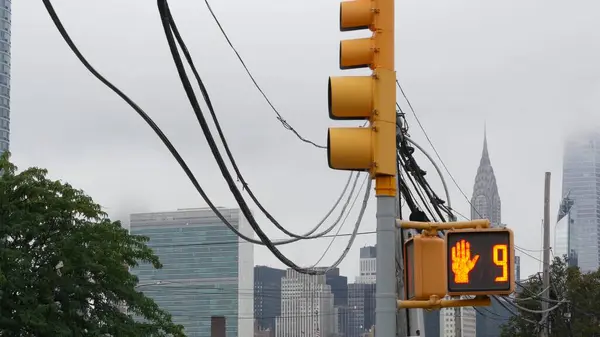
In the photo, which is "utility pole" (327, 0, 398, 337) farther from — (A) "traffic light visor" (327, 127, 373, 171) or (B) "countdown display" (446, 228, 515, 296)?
(B) "countdown display" (446, 228, 515, 296)

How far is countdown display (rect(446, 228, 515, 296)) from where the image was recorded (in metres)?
7.33

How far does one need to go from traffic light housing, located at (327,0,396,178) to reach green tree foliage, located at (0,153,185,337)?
72.2 ft

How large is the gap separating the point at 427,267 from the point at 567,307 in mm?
44744

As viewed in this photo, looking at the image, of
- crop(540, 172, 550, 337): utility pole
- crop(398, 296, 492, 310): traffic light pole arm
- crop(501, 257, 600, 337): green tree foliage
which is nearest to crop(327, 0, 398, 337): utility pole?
crop(398, 296, 492, 310): traffic light pole arm

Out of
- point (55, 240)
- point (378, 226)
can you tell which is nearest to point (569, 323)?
point (55, 240)

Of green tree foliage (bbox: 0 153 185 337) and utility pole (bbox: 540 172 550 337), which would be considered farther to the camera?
utility pole (bbox: 540 172 550 337)

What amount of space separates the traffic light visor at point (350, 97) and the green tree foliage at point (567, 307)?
41.6 metres

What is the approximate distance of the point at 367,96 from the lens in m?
7.81

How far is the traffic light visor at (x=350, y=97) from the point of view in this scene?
768 centimetres

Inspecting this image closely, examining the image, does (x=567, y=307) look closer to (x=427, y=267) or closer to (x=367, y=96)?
(x=427, y=267)

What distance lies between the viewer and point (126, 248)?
1314 inches

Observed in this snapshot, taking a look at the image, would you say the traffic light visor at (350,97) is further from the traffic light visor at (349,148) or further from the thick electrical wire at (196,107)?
the thick electrical wire at (196,107)

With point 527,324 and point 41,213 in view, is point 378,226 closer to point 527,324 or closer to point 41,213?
point 41,213

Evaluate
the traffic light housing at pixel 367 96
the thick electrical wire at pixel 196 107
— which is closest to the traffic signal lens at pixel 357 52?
the traffic light housing at pixel 367 96
